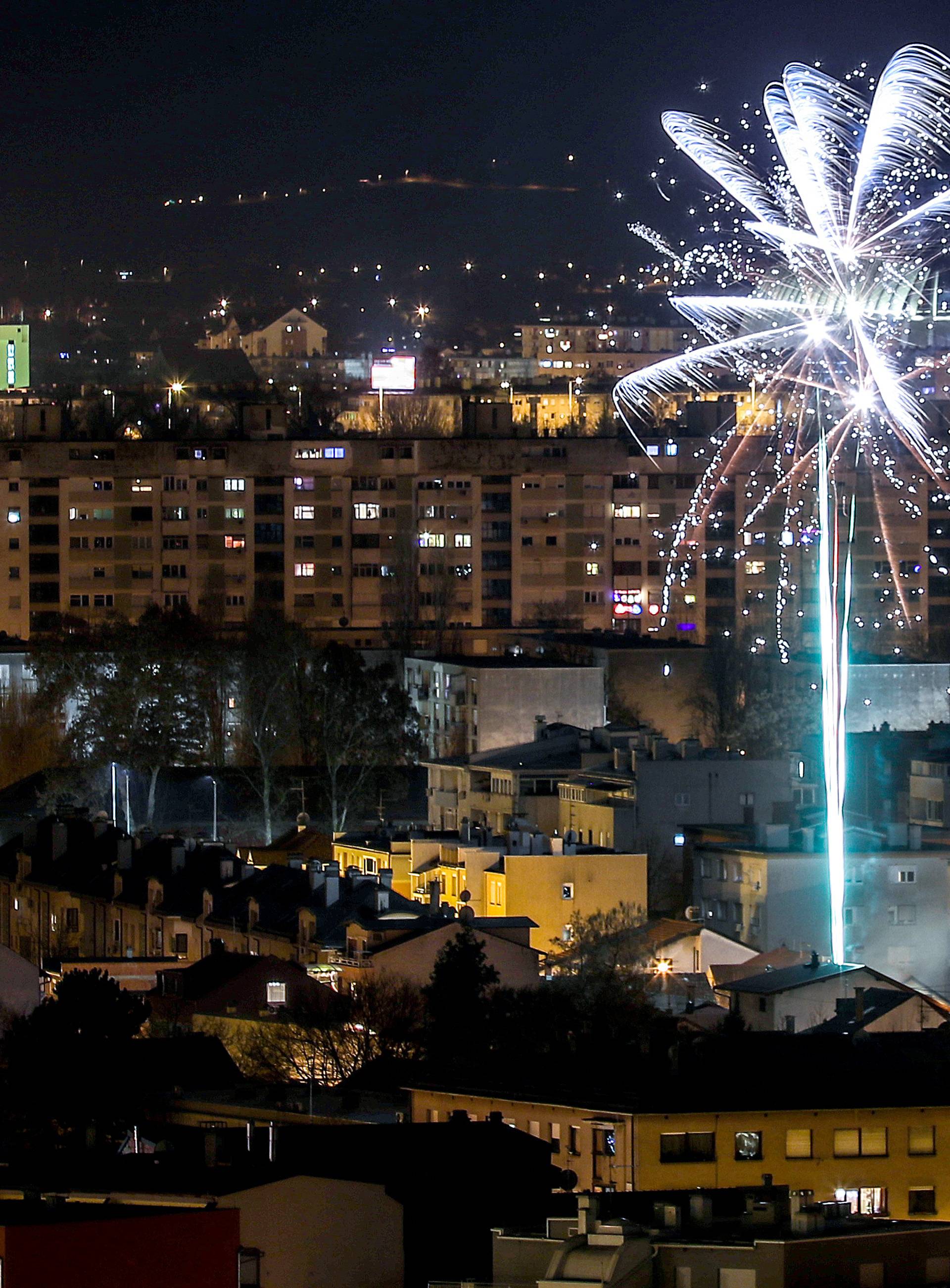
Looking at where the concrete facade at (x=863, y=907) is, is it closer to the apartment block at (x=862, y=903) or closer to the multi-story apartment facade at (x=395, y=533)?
the apartment block at (x=862, y=903)

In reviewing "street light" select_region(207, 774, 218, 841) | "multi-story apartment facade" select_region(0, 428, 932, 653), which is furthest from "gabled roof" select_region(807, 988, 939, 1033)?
"multi-story apartment facade" select_region(0, 428, 932, 653)

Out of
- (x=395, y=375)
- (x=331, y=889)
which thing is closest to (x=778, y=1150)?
(x=331, y=889)

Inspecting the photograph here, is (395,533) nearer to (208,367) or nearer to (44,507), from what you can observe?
(44,507)

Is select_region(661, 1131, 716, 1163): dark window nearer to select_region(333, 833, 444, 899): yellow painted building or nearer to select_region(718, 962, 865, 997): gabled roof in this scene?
select_region(718, 962, 865, 997): gabled roof

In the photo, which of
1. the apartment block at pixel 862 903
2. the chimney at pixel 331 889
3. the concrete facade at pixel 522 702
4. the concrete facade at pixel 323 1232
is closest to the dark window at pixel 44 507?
the concrete facade at pixel 522 702

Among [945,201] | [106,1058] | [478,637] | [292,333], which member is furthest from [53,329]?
[106,1058]
